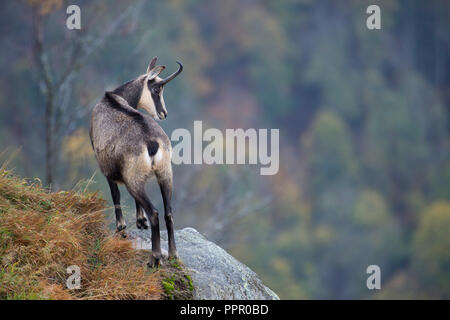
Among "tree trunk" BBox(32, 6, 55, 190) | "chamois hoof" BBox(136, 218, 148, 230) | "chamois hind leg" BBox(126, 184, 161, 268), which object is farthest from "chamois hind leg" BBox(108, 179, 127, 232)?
"tree trunk" BBox(32, 6, 55, 190)

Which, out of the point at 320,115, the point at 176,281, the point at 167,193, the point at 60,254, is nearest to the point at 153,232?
the point at 167,193

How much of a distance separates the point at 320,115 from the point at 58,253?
78.9 meters

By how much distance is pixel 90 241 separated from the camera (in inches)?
305

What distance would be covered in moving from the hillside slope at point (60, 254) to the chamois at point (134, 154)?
38 cm

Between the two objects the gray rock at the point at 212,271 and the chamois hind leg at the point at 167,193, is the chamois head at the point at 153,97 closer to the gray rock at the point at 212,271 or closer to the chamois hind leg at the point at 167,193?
the chamois hind leg at the point at 167,193

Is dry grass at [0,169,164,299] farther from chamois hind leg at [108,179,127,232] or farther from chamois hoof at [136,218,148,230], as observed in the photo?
chamois hoof at [136,218,148,230]

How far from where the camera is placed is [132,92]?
8969 millimetres

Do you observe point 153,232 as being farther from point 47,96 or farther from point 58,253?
point 47,96

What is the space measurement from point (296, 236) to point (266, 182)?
7717 mm

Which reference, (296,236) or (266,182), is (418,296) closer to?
(296,236)

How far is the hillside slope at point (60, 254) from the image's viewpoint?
22.2 feet

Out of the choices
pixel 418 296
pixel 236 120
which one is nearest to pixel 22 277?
pixel 418 296

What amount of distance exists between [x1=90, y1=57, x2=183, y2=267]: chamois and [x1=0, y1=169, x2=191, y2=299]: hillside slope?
0.38m

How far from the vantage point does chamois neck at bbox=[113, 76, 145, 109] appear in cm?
894
